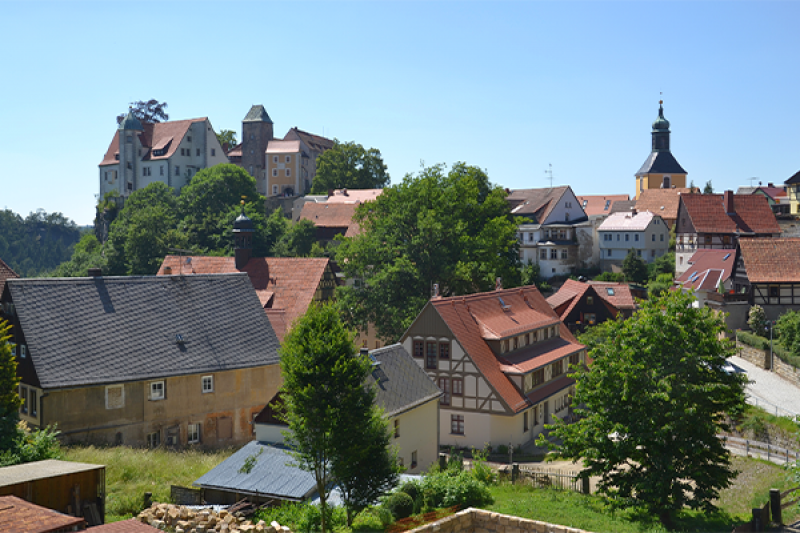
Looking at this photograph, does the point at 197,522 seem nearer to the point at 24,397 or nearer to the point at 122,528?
the point at 122,528

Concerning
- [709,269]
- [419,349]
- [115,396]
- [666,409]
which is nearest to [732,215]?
[709,269]

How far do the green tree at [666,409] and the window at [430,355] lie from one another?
1466 cm

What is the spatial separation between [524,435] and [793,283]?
2341cm

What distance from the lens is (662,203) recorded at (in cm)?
8444

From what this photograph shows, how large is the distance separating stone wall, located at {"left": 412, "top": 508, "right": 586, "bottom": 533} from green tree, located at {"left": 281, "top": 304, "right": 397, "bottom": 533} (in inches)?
102

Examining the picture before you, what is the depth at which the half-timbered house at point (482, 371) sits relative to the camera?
34.1 m

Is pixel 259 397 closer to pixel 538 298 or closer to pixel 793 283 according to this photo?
pixel 538 298

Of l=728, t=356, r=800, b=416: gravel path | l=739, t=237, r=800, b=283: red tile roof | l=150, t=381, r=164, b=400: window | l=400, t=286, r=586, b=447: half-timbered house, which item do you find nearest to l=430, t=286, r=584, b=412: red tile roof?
l=400, t=286, r=586, b=447: half-timbered house

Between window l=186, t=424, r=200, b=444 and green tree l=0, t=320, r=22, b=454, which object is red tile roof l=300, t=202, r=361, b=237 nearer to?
window l=186, t=424, r=200, b=444

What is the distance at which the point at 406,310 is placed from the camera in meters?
43.4

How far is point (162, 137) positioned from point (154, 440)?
8253 centimetres

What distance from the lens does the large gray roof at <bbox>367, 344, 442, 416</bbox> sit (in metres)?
27.0

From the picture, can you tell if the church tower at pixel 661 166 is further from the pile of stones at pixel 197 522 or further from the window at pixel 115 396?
the pile of stones at pixel 197 522

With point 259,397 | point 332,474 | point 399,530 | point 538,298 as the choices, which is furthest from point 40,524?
point 538,298
